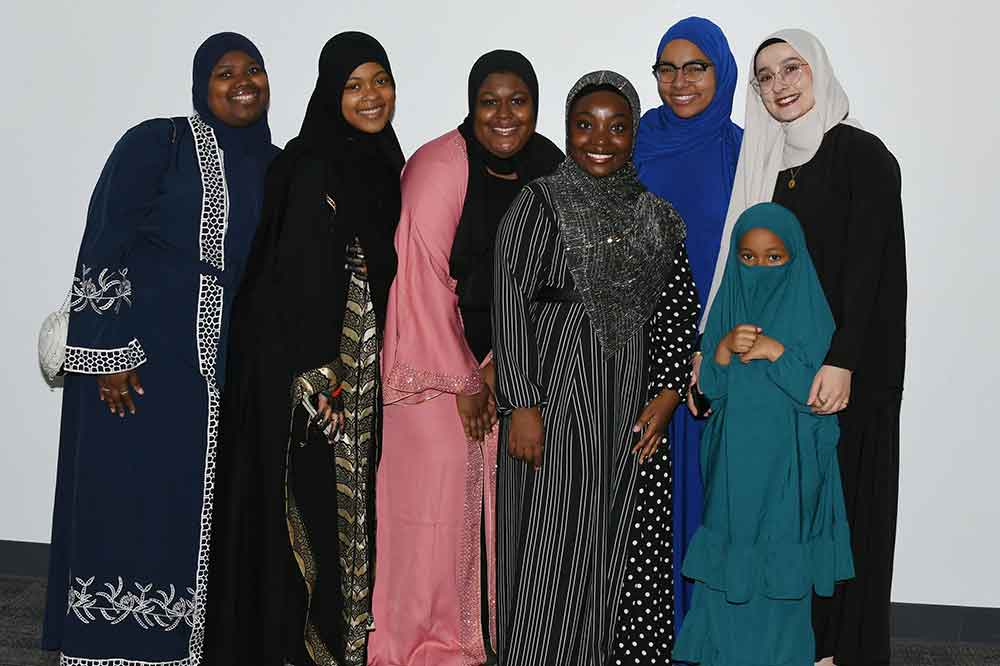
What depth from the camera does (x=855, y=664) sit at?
113 inches

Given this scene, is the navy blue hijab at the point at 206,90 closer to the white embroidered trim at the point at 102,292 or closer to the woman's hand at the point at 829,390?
the white embroidered trim at the point at 102,292

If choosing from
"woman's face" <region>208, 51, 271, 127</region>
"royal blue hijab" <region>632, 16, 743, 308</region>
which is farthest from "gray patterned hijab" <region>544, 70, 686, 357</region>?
"woman's face" <region>208, 51, 271, 127</region>

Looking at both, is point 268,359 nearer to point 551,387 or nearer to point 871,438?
point 551,387

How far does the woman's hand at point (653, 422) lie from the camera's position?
9.05 ft

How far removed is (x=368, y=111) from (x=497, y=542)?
1.22 m

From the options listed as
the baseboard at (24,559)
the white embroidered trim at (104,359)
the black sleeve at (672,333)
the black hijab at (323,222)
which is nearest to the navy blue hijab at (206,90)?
the black hijab at (323,222)

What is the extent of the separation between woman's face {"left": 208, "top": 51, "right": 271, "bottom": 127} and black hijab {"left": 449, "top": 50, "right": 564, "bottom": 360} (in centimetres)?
63

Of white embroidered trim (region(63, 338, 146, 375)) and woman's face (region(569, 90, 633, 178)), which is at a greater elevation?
woman's face (region(569, 90, 633, 178))

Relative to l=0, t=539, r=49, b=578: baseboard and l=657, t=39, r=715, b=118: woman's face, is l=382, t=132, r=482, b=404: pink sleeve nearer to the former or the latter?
l=657, t=39, r=715, b=118: woman's face

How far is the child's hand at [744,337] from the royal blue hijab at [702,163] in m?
0.34

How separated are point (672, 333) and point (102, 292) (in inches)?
60.8

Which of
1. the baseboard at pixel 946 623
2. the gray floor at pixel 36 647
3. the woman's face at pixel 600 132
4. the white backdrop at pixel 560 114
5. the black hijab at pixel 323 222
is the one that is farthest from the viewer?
the baseboard at pixel 946 623

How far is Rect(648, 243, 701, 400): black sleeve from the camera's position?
2.80 meters

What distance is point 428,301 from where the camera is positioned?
9.47 ft
